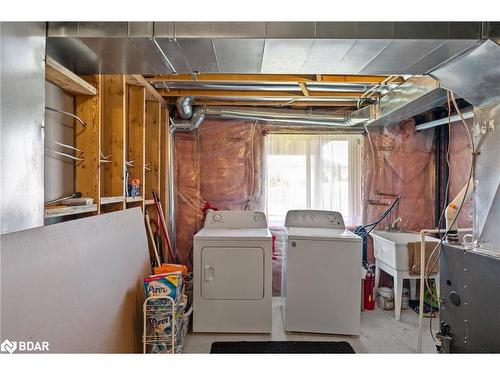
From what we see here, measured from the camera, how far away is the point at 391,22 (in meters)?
1.41

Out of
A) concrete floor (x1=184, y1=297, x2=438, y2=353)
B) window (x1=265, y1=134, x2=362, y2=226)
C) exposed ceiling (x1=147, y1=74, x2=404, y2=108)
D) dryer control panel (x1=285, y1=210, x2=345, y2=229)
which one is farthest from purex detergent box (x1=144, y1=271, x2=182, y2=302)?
window (x1=265, y1=134, x2=362, y2=226)

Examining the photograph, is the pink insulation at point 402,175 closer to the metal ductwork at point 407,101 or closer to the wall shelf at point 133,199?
the metal ductwork at point 407,101

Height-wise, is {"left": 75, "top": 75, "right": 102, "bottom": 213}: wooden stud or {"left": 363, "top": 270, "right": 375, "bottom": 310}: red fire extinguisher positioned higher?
{"left": 75, "top": 75, "right": 102, "bottom": 213}: wooden stud

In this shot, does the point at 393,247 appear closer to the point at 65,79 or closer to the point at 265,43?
the point at 265,43

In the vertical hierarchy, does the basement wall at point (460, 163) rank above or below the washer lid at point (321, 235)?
above

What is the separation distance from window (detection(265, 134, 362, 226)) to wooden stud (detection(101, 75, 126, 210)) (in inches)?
80.1

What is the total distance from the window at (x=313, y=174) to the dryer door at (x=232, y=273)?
1194mm

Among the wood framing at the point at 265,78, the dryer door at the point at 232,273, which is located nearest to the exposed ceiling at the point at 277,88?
the wood framing at the point at 265,78

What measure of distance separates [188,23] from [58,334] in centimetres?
165

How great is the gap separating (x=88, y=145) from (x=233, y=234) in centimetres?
147

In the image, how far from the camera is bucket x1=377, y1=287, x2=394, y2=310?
3.30 metres

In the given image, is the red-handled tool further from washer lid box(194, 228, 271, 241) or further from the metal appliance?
the metal appliance

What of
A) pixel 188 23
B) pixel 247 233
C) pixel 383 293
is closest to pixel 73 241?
pixel 188 23

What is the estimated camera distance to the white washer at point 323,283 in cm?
268
